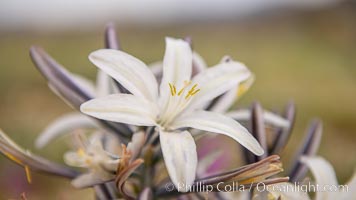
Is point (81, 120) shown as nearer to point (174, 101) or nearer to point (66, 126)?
point (66, 126)

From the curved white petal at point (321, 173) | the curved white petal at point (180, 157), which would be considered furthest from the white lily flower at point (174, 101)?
the curved white petal at point (321, 173)

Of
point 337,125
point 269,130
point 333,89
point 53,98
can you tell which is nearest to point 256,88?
point 333,89

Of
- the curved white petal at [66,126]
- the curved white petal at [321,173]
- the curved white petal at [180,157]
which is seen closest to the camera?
the curved white petal at [180,157]

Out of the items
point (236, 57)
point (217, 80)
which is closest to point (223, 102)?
point (217, 80)

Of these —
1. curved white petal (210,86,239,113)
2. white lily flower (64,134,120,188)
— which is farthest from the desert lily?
curved white petal (210,86,239,113)

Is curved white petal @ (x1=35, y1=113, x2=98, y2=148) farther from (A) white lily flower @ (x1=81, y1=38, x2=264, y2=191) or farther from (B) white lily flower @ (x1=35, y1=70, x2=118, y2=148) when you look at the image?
(A) white lily flower @ (x1=81, y1=38, x2=264, y2=191)

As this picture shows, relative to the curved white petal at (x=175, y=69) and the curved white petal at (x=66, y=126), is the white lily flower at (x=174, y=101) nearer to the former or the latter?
the curved white petal at (x=175, y=69)

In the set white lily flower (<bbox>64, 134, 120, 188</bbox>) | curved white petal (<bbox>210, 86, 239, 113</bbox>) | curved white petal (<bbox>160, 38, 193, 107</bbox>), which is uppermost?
curved white petal (<bbox>160, 38, 193, 107</bbox>)
